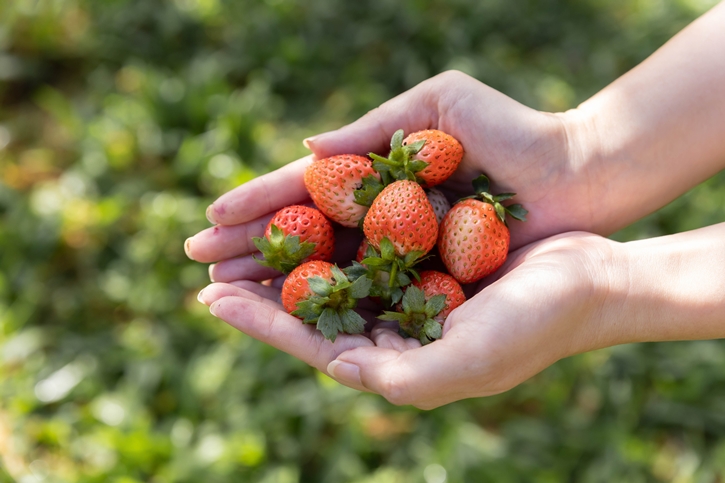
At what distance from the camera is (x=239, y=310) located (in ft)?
5.20

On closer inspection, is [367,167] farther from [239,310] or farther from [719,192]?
[719,192]

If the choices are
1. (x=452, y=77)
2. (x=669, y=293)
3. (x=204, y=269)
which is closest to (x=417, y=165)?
(x=452, y=77)

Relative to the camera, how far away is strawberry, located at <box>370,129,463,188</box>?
171 centimetres

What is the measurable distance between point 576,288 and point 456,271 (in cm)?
34

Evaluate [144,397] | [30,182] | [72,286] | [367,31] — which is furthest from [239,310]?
[367,31]

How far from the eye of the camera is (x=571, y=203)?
1.90 metres

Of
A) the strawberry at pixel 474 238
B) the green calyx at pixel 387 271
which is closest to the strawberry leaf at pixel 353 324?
the green calyx at pixel 387 271

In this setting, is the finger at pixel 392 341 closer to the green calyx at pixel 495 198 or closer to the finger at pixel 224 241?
the green calyx at pixel 495 198

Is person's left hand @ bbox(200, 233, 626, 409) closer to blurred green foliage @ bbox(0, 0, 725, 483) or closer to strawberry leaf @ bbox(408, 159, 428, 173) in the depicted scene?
strawberry leaf @ bbox(408, 159, 428, 173)

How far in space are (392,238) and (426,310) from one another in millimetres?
208

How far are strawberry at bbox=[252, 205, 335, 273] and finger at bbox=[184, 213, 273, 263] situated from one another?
18 centimetres

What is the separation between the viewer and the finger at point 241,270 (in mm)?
1905

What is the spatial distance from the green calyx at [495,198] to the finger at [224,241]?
2.15ft

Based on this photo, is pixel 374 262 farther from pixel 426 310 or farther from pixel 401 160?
pixel 401 160
